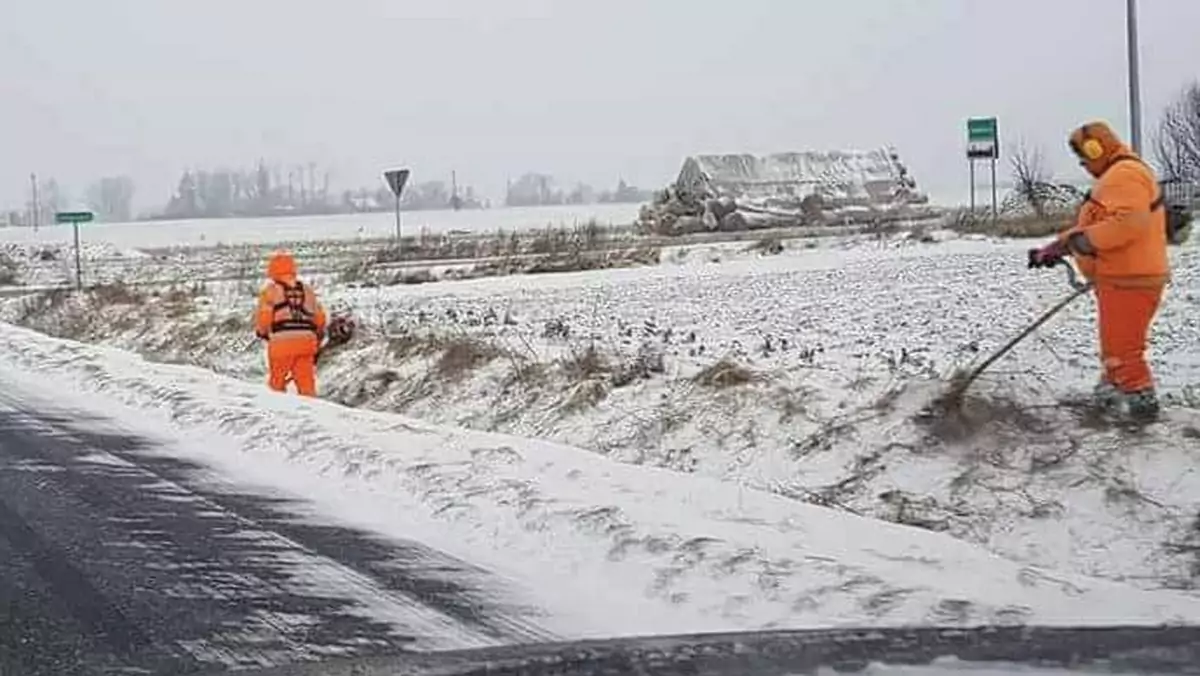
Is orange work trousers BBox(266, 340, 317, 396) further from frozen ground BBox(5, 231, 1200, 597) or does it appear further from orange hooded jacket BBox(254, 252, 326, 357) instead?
frozen ground BBox(5, 231, 1200, 597)

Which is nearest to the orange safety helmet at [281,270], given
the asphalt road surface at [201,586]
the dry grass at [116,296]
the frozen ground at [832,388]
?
the frozen ground at [832,388]

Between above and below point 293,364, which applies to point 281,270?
above

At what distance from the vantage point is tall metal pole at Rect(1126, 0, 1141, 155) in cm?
1449

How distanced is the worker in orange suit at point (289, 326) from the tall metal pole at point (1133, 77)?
821 centimetres

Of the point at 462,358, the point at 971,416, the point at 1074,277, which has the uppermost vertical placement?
the point at 1074,277

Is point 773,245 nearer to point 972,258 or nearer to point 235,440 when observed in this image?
point 972,258

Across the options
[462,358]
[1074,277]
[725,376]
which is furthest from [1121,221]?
[462,358]

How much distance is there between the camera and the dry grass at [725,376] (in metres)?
11.3

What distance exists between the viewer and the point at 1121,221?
8.51m

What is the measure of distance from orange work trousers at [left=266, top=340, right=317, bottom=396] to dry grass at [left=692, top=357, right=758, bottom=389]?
4860 millimetres

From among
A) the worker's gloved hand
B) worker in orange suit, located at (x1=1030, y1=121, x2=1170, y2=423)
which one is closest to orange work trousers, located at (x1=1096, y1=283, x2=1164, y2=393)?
worker in orange suit, located at (x1=1030, y1=121, x2=1170, y2=423)

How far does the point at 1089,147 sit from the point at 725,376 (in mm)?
3536

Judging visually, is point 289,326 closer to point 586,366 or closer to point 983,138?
point 586,366

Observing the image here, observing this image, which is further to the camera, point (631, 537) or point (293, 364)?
point (293, 364)
